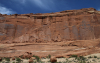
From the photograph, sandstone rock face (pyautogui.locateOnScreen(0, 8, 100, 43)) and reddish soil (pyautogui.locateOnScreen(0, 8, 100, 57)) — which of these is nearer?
reddish soil (pyautogui.locateOnScreen(0, 8, 100, 57))

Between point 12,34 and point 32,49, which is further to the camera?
point 12,34

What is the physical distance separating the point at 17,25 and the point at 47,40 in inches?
370

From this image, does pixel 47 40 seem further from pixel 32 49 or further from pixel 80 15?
pixel 80 15

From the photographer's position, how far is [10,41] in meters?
21.2

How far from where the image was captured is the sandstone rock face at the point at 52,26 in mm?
21125

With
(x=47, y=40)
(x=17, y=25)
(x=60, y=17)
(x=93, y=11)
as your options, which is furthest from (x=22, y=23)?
(x=93, y=11)

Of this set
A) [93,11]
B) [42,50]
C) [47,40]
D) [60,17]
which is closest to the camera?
[42,50]

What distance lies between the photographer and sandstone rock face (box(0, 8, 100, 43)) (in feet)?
69.3

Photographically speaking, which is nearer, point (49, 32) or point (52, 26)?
point (49, 32)

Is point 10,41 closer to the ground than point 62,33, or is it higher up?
closer to the ground

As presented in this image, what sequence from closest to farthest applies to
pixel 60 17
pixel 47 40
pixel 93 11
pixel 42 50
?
pixel 42 50
pixel 47 40
pixel 93 11
pixel 60 17

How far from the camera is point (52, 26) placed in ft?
76.3

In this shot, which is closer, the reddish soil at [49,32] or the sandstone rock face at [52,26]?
the reddish soil at [49,32]

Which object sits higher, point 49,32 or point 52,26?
point 52,26
